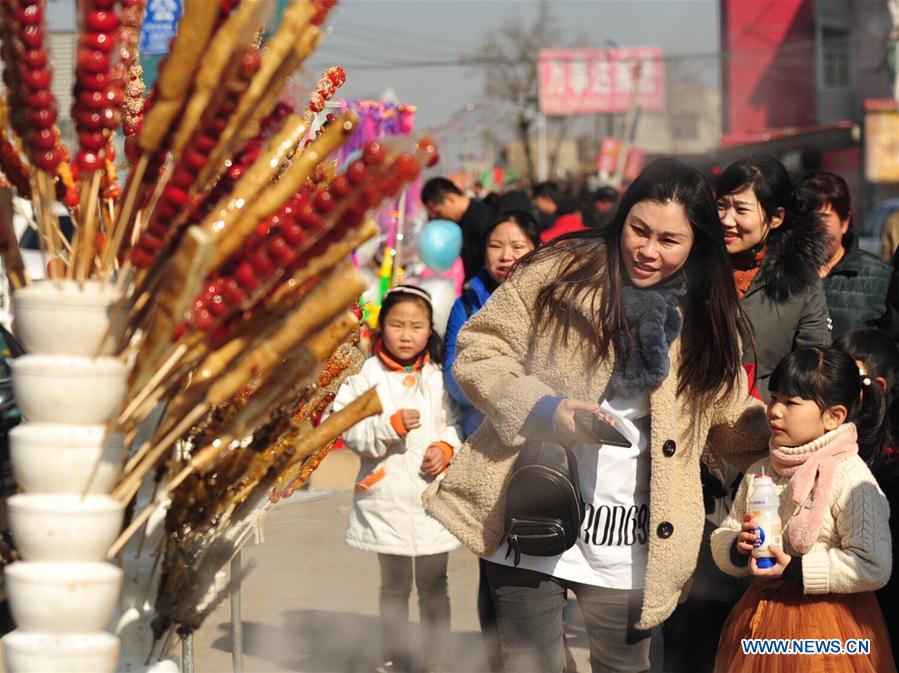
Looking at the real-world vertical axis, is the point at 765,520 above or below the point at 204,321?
below

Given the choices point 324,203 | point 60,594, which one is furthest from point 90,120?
point 60,594

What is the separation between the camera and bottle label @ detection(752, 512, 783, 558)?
3.48 metres

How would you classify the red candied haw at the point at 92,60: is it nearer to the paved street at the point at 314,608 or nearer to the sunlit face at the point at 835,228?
the paved street at the point at 314,608

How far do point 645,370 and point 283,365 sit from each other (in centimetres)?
137

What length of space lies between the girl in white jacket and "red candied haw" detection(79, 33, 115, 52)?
3.22 metres

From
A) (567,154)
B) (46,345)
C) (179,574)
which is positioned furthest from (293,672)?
(567,154)

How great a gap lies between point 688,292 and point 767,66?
39.2 meters

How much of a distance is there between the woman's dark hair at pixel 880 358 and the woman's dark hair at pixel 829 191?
48.7 inches

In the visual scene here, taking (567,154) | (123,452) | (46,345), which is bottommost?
(123,452)

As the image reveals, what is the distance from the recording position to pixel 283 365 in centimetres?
222

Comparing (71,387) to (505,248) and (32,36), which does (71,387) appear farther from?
(505,248)

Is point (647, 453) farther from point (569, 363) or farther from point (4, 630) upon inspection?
point (4, 630)

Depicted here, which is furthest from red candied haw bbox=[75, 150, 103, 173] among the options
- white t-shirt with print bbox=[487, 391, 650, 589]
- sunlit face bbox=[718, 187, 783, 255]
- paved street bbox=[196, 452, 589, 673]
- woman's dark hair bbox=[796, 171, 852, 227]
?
woman's dark hair bbox=[796, 171, 852, 227]

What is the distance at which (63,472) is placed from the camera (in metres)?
2.02
